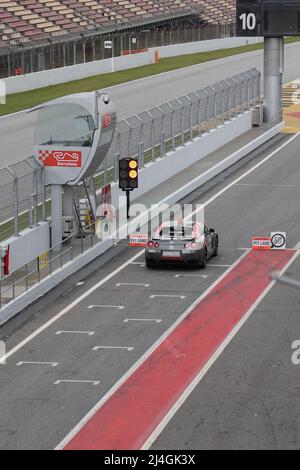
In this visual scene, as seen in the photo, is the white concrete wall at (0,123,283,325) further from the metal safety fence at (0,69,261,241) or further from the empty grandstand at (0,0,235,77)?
the empty grandstand at (0,0,235,77)

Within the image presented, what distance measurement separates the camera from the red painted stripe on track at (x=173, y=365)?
22.4 meters

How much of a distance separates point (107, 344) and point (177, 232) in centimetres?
783

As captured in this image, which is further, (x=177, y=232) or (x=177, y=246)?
(x=177, y=232)

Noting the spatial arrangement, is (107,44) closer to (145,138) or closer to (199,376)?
(145,138)

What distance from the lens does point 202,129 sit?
54750mm

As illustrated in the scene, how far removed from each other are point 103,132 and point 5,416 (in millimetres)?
15080

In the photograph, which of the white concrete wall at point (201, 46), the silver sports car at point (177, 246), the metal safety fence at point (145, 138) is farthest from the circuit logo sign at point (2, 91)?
the silver sports car at point (177, 246)

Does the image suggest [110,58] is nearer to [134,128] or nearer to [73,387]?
[134,128]

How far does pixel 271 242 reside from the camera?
38.0m

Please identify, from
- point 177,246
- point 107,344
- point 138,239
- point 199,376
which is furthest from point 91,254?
point 199,376

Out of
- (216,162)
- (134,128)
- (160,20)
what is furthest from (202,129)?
(160,20)

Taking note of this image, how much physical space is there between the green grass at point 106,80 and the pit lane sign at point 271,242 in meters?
27.7

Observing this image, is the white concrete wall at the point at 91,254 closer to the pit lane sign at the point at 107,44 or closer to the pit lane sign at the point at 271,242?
the pit lane sign at the point at 271,242

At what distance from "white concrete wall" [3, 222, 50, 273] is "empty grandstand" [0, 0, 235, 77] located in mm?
34130
